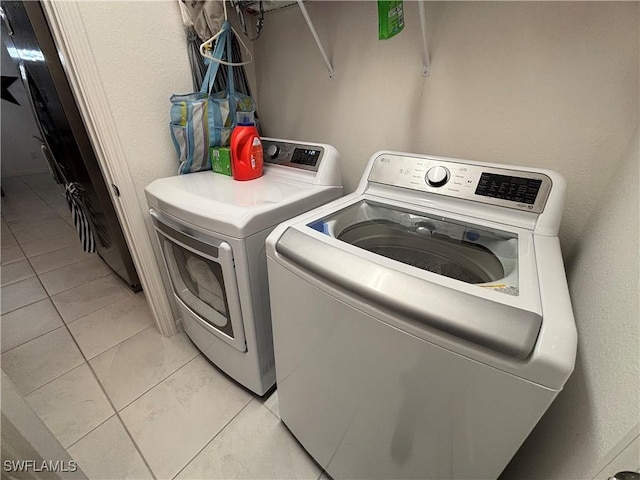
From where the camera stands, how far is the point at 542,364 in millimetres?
426

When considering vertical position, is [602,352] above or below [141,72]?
below

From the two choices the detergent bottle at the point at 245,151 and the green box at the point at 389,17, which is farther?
the detergent bottle at the point at 245,151

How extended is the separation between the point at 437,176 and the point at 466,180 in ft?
0.32

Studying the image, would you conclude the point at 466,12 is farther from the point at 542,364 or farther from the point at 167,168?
the point at 167,168

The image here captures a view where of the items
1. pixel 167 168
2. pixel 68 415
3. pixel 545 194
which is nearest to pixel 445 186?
pixel 545 194

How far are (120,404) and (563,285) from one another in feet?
6.03

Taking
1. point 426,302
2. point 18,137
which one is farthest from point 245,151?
point 18,137

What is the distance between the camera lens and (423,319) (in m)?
0.51

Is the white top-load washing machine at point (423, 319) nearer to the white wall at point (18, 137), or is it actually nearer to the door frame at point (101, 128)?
the door frame at point (101, 128)

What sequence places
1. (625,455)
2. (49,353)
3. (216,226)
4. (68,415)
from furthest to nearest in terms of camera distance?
(49,353)
(68,415)
(216,226)
(625,455)

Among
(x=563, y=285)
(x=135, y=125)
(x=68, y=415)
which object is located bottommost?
(x=68, y=415)

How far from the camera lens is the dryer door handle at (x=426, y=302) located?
45 cm

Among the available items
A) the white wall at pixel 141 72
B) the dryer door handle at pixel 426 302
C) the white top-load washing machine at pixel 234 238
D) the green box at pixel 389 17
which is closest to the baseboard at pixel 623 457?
the dryer door handle at pixel 426 302

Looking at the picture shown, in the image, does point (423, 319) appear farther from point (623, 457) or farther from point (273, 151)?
point (273, 151)
